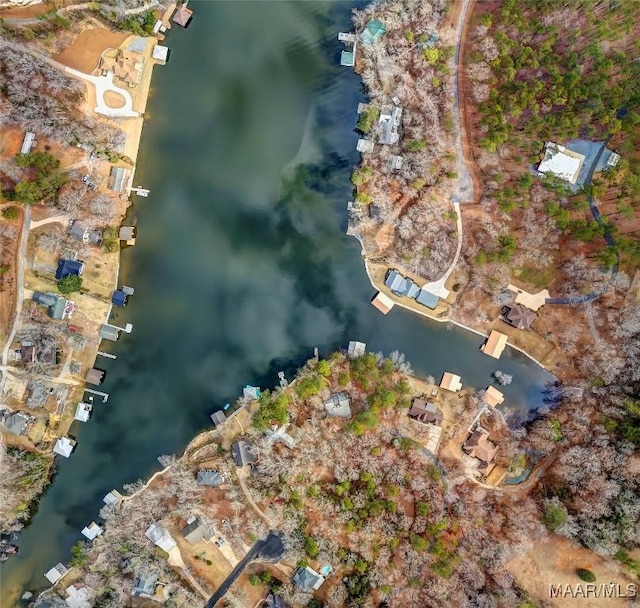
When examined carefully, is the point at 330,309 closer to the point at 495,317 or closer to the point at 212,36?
the point at 495,317

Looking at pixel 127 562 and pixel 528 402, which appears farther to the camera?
pixel 528 402

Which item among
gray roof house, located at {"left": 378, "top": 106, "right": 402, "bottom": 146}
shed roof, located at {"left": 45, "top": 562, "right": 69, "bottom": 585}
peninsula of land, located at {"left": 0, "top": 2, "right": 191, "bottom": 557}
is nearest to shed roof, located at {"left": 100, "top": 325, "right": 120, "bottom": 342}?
peninsula of land, located at {"left": 0, "top": 2, "right": 191, "bottom": 557}

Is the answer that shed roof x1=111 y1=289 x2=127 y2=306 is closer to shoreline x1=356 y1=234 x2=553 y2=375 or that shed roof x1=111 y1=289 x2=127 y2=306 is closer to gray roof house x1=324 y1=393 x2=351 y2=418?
gray roof house x1=324 y1=393 x2=351 y2=418

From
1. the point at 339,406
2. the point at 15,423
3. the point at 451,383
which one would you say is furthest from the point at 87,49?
the point at 451,383

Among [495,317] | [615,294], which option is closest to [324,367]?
[495,317]

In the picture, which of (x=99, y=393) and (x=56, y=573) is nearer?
(x=56, y=573)

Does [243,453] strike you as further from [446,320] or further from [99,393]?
[446,320]

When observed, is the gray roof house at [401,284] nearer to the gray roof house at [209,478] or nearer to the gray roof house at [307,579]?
the gray roof house at [209,478]
